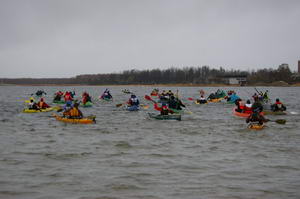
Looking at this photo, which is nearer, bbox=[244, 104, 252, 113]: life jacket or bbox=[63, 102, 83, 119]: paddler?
bbox=[63, 102, 83, 119]: paddler

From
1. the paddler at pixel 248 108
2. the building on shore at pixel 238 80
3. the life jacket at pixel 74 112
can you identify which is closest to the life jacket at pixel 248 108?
the paddler at pixel 248 108

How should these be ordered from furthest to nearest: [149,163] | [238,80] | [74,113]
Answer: [238,80], [74,113], [149,163]

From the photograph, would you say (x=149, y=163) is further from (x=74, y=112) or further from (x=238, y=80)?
(x=238, y=80)

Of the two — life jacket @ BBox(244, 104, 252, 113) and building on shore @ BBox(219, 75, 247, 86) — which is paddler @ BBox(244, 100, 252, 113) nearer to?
life jacket @ BBox(244, 104, 252, 113)

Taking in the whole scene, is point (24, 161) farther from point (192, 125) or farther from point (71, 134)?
point (192, 125)

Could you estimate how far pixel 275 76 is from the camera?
166 m

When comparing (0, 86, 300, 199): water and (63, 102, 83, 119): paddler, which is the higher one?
(63, 102, 83, 119): paddler

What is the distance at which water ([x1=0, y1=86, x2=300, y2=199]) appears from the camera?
10453 mm

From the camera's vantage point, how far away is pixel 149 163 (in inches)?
539

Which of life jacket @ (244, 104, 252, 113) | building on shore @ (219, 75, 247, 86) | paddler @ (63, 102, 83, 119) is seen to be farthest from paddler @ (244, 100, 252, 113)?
building on shore @ (219, 75, 247, 86)

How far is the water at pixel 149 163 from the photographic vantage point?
1045 cm

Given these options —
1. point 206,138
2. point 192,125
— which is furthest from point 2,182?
point 192,125

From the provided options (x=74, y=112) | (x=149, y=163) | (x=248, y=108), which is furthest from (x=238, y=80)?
(x=149, y=163)

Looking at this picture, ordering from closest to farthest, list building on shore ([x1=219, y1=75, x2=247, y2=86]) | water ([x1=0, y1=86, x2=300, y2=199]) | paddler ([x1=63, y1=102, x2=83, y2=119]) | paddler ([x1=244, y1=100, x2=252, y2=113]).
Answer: water ([x1=0, y1=86, x2=300, y2=199]) < paddler ([x1=63, y1=102, x2=83, y2=119]) < paddler ([x1=244, y1=100, x2=252, y2=113]) < building on shore ([x1=219, y1=75, x2=247, y2=86])
